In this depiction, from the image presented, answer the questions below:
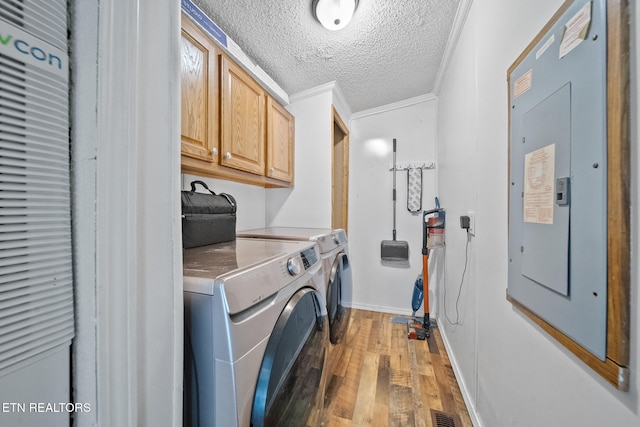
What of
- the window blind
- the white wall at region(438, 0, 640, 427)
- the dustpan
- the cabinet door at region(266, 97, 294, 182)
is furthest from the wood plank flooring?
the cabinet door at region(266, 97, 294, 182)

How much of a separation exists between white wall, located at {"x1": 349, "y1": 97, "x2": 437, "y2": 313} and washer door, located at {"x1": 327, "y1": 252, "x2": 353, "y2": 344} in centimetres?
82

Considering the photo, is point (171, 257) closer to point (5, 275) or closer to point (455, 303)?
point (5, 275)

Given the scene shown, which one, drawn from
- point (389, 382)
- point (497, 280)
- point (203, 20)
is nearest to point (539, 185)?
point (497, 280)

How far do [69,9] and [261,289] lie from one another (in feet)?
2.20

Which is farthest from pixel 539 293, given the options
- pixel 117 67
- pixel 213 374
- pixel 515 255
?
pixel 117 67

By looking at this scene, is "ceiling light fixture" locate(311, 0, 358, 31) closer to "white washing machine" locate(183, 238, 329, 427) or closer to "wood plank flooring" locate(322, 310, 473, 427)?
"white washing machine" locate(183, 238, 329, 427)

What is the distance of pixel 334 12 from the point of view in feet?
4.15

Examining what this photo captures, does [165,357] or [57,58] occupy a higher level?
[57,58]

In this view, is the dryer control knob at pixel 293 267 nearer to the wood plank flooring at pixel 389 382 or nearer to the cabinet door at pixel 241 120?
the cabinet door at pixel 241 120

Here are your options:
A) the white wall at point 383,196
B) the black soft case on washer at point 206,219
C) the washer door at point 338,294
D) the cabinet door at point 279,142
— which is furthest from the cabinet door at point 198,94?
the white wall at point 383,196

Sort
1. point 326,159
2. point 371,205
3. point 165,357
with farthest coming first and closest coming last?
point 371,205 → point 326,159 → point 165,357

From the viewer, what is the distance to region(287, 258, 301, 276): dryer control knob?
31.9 inches

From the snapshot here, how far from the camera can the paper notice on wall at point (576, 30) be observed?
0.52 m

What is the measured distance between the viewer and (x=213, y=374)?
1.78 ft
